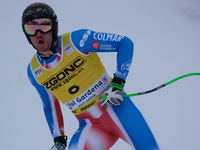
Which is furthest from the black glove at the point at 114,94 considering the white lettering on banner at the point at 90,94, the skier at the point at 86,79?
the white lettering on banner at the point at 90,94

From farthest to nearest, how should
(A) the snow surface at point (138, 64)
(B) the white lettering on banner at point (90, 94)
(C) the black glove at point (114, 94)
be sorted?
(A) the snow surface at point (138, 64) → (B) the white lettering on banner at point (90, 94) → (C) the black glove at point (114, 94)

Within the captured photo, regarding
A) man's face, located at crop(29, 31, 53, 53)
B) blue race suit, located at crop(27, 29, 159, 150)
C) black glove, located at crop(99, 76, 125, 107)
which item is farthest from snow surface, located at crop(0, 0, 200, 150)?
man's face, located at crop(29, 31, 53, 53)

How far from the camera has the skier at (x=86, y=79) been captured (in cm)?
218

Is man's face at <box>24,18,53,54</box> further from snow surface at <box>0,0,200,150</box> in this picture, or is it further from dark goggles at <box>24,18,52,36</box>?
snow surface at <box>0,0,200,150</box>

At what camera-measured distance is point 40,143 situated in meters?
3.63

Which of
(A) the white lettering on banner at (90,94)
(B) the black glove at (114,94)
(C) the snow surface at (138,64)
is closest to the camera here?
(B) the black glove at (114,94)

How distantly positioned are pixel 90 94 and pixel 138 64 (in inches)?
86.0

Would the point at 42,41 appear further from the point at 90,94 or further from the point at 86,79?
the point at 90,94

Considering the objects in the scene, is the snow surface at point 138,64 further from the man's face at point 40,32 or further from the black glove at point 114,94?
the man's face at point 40,32

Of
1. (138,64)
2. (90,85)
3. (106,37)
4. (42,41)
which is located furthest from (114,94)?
(138,64)

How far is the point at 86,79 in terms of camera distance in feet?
7.60

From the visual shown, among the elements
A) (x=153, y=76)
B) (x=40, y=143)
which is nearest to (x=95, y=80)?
(x=40, y=143)

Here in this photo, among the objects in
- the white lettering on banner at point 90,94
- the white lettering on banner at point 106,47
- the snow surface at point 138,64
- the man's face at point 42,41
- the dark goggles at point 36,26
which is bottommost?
the snow surface at point 138,64

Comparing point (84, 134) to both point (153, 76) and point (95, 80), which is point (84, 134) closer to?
point (95, 80)
